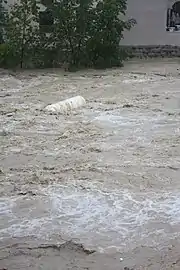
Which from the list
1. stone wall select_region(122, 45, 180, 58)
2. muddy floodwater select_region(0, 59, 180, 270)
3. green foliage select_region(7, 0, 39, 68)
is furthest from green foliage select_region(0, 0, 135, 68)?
Result: muddy floodwater select_region(0, 59, 180, 270)

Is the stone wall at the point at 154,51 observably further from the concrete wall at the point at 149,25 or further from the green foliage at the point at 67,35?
the green foliage at the point at 67,35

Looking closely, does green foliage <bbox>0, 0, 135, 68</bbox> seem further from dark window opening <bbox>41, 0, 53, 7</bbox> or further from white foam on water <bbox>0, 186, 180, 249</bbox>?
white foam on water <bbox>0, 186, 180, 249</bbox>

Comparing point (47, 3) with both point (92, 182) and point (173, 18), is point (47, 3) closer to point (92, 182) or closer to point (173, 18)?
point (173, 18)

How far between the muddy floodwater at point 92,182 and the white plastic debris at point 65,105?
0.48 feet

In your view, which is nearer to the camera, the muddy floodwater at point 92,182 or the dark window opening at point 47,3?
the muddy floodwater at point 92,182

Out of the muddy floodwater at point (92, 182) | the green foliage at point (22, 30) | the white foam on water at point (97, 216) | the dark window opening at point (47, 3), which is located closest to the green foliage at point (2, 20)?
the green foliage at point (22, 30)

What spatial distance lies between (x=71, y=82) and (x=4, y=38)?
3.42 meters

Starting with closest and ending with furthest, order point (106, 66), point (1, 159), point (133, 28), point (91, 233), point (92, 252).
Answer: point (92, 252)
point (91, 233)
point (1, 159)
point (106, 66)
point (133, 28)

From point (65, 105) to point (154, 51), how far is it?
720cm

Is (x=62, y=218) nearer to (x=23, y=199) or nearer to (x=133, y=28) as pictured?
(x=23, y=199)

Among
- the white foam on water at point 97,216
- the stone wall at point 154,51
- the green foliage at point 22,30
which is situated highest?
the green foliage at point 22,30

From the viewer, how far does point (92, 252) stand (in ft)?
12.6

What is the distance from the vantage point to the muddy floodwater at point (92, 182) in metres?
3.84

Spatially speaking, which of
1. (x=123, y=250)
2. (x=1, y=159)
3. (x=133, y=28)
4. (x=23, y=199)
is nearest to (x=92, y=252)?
(x=123, y=250)
